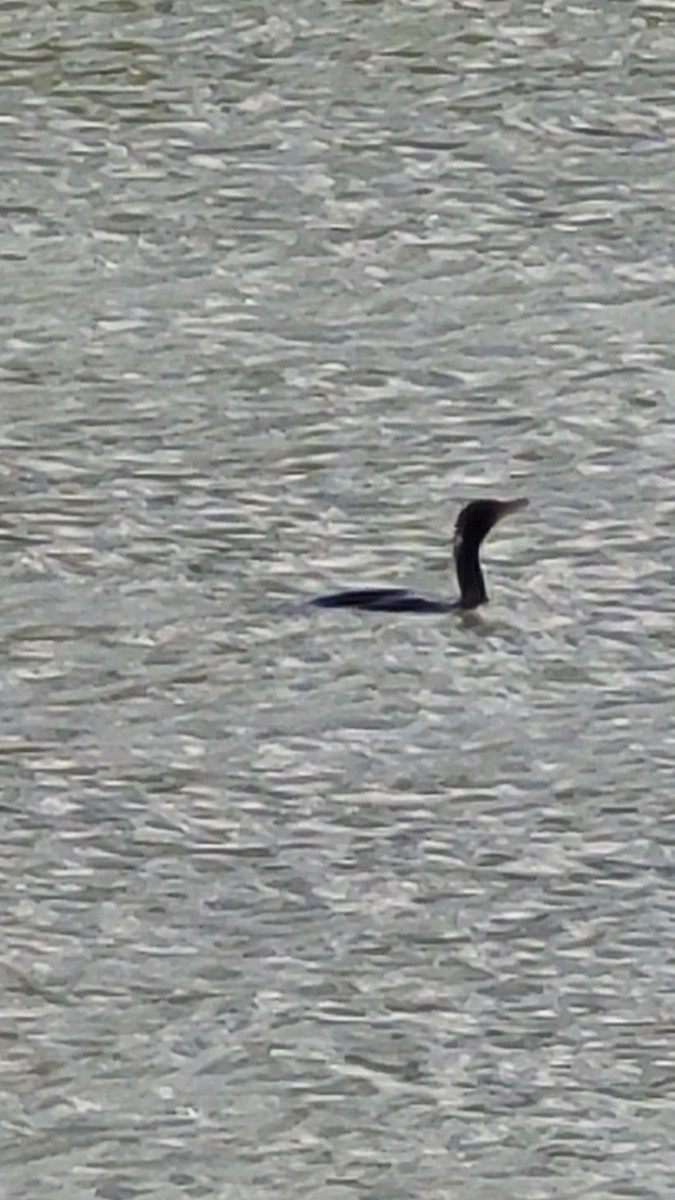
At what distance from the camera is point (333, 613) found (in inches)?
166

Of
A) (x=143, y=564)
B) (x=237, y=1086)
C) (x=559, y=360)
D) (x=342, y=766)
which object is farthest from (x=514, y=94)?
(x=237, y=1086)

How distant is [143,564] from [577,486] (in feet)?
1.61

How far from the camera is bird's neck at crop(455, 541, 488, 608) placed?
4.24 m

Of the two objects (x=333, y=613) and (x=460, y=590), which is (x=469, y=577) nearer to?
(x=460, y=590)

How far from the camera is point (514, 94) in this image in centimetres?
546

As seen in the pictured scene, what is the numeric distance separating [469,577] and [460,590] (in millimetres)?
16

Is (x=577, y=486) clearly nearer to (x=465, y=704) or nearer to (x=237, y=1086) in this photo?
(x=465, y=704)

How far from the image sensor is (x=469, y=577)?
4.26 metres

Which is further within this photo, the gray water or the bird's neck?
the bird's neck

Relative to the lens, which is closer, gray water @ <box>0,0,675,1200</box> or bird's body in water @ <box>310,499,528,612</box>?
gray water @ <box>0,0,675,1200</box>

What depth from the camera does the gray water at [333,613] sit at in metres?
3.41

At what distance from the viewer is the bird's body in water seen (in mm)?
4230

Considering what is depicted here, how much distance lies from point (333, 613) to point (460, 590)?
0.14 meters

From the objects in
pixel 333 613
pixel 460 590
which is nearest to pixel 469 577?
pixel 460 590
